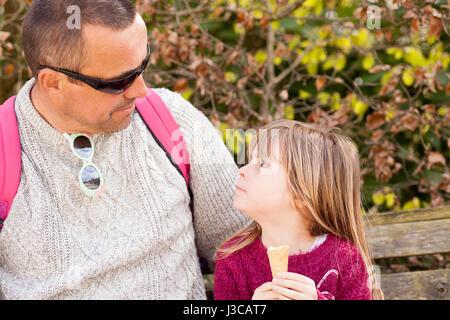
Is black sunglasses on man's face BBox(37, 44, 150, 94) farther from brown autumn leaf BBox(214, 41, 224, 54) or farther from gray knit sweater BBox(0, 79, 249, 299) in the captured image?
brown autumn leaf BBox(214, 41, 224, 54)

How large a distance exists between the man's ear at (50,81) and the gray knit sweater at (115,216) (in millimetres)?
109

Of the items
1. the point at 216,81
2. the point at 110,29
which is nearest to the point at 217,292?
the point at 110,29

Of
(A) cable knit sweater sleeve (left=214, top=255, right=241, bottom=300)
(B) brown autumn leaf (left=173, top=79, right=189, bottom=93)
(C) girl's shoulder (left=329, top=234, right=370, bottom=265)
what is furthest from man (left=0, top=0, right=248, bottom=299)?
(B) brown autumn leaf (left=173, top=79, right=189, bottom=93)

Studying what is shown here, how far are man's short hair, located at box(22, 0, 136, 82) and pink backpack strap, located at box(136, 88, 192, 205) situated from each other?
14.4 inches

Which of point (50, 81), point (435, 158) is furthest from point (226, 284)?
point (435, 158)

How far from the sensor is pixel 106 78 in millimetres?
2176

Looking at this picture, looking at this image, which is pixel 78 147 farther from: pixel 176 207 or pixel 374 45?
pixel 374 45

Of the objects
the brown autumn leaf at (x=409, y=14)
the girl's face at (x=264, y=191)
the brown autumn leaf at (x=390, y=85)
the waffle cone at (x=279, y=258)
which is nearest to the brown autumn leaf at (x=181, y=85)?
the brown autumn leaf at (x=390, y=85)

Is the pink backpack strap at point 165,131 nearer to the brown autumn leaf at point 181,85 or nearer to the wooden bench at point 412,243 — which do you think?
the wooden bench at point 412,243

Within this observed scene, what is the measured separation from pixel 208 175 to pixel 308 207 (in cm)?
50

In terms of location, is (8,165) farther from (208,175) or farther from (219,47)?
(219,47)

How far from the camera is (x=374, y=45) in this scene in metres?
→ 3.78

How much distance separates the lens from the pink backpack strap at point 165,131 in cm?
240
